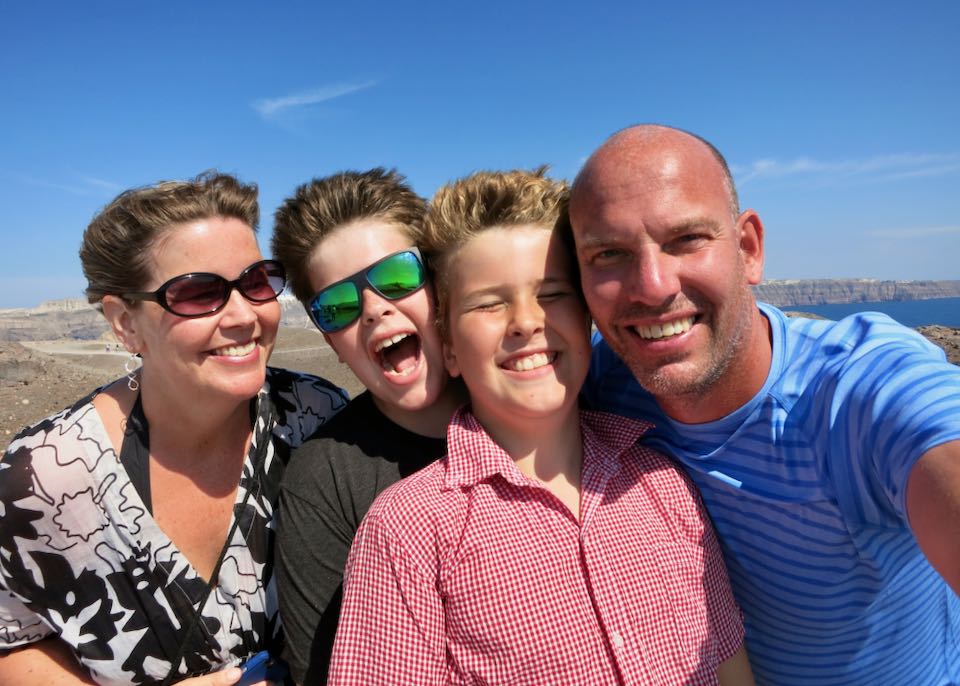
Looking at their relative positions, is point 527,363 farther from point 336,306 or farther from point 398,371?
point 336,306

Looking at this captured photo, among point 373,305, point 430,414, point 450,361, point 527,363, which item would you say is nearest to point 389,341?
point 373,305

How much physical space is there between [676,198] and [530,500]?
1247 mm

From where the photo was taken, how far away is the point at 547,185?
106 inches

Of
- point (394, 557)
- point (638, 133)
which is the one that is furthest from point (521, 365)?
point (638, 133)

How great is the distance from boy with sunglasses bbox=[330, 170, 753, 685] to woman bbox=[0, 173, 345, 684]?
1.07m

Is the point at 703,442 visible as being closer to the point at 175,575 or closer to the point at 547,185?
the point at 547,185

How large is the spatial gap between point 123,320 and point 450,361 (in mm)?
1596

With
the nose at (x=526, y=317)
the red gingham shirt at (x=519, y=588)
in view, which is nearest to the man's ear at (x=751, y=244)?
the nose at (x=526, y=317)

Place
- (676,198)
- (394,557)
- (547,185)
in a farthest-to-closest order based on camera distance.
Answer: (547,185), (676,198), (394,557)

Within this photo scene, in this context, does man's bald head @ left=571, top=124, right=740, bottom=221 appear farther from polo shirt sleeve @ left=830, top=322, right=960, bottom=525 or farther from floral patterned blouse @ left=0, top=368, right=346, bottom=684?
floral patterned blouse @ left=0, top=368, right=346, bottom=684

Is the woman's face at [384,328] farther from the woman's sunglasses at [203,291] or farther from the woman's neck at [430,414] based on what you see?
the woman's sunglasses at [203,291]

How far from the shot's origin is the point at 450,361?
106 inches

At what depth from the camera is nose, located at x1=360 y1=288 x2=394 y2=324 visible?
267 cm

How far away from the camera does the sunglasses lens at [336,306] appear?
8.95ft
